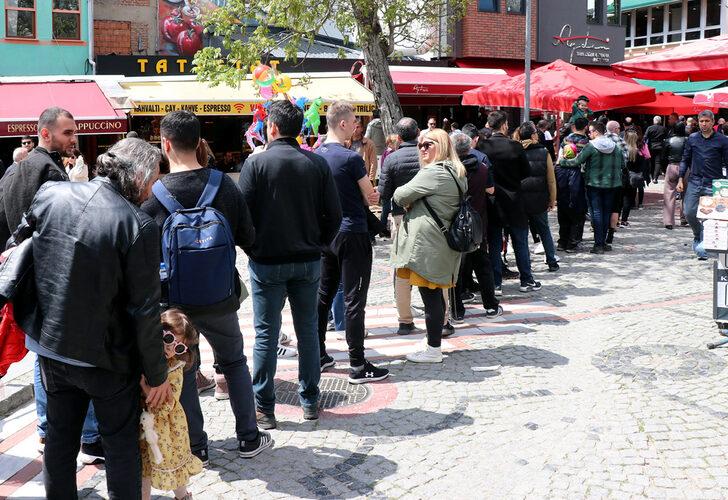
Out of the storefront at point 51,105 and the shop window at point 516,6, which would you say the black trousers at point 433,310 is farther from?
the shop window at point 516,6

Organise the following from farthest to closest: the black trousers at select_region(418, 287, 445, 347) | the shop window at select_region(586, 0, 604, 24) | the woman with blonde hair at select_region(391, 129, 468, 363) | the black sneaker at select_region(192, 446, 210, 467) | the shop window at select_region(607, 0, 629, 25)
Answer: the shop window at select_region(607, 0, 629, 25)
the shop window at select_region(586, 0, 604, 24)
the black trousers at select_region(418, 287, 445, 347)
the woman with blonde hair at select_region(391, 129, 468, 363)
the black sneaker at select_region(192, 446, 210, 467)

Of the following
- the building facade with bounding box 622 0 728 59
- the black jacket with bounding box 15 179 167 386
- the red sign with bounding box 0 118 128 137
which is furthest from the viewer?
the building facade with bounding box 622 0 728 59

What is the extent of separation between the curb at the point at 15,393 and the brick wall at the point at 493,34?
18.7m

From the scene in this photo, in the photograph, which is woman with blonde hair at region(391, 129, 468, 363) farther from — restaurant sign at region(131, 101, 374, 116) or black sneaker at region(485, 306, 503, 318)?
restaurant sign at region(131, 101, 374, 116)

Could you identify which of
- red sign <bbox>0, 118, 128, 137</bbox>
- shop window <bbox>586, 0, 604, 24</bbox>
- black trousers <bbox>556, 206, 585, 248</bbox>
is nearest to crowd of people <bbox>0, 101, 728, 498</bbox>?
black trousers <bbox>556, 206, 585, 248</bbox>

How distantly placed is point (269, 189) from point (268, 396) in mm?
1246

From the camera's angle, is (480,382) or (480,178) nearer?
(480,382)

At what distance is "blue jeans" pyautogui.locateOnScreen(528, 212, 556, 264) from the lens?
9.28 m

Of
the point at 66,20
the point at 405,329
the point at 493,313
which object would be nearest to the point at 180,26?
the point at 66,20

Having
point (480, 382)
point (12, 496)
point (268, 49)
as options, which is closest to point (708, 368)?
point (480, 382)

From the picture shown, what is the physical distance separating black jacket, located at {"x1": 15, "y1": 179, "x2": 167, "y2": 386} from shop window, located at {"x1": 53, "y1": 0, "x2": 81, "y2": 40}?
15.8m

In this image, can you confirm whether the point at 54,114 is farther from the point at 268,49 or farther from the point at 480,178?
the point at 268,49

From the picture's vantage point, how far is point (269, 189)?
456 centimetres

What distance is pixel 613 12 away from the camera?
2692 centimetres
